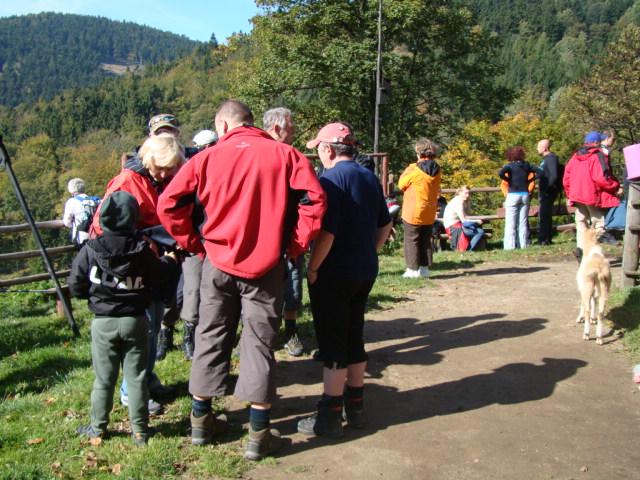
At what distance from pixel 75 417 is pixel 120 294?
117cm

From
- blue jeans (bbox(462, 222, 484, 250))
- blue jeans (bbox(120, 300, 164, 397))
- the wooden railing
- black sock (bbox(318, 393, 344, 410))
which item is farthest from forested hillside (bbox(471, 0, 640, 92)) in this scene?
black sock (bbox(318, 393, 344, 410))

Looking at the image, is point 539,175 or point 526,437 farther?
point 539,175

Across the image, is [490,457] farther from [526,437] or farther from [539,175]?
[539,175]

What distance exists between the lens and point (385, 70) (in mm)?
25500

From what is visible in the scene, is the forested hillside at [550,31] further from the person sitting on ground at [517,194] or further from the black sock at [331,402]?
the black sock at [331,402]

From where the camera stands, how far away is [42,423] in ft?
13.2

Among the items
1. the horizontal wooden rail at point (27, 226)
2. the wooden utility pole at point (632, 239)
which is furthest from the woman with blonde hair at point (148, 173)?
the wooden utility pole at point (632, 239)

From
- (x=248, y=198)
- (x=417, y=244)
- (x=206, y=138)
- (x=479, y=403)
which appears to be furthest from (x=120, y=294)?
(x=417, y=244)

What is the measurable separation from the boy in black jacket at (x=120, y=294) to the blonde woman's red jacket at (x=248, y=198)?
→ 1.06ft

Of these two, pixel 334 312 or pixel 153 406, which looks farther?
pixel 153 406

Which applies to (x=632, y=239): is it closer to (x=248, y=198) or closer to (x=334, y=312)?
(x=334, y=312)

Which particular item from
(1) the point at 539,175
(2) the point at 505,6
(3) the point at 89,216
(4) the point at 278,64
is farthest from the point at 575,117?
(2) the point at 505,6

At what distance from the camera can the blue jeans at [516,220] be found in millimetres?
10969

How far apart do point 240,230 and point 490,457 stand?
1932mm
